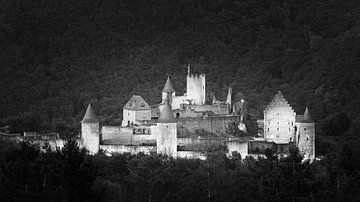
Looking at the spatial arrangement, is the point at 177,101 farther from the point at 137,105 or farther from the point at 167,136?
the point at 167,136

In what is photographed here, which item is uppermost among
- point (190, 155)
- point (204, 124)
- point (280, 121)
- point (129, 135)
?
point (280, 121)

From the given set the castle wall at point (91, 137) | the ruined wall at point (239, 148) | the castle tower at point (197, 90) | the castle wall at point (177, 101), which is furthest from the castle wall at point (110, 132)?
the castle tower at point (197, 90)

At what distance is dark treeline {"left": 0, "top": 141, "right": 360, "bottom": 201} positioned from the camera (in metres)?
32.1

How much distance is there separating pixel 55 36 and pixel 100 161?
149ft

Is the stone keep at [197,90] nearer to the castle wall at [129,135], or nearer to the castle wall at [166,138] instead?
the castle wall at [129,135]

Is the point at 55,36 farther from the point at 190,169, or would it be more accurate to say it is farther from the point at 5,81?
the point at 190,169

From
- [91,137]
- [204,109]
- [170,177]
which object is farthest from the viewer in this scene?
[204,109]

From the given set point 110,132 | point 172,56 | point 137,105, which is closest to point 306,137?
point 137,105

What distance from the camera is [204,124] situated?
59250mm

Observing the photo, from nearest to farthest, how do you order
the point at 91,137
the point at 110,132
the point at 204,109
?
the point at 91,137 < the point at 110,132 < the point at 204,109

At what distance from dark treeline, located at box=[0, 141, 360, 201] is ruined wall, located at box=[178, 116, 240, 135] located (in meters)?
4.89

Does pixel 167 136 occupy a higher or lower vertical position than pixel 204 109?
lower

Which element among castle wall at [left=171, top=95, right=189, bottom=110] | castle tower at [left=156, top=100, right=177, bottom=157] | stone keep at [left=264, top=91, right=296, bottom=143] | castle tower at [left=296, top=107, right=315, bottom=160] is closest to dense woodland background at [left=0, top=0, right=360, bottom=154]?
castle wall at [left=171, top=95, right=189, bottom=110]

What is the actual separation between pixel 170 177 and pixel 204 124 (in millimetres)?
12444
